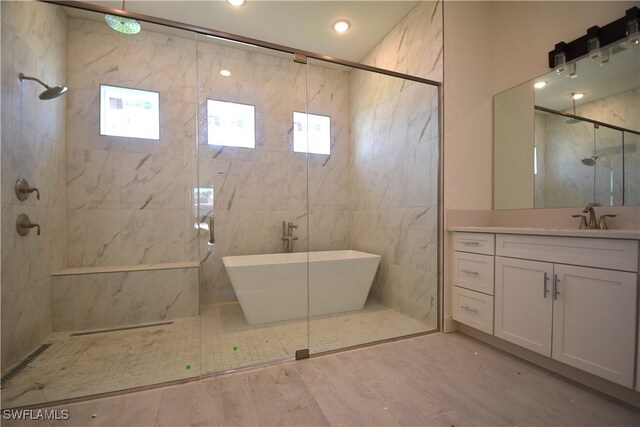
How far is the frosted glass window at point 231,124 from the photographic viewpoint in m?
2.79

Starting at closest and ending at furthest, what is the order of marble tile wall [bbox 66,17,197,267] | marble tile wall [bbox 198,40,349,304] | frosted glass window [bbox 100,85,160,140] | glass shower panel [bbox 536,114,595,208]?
1. glass shower panel [bbox 536,114,595,208]
2. marble tile wall [bbox 66,17,197,267]
3. frosted glass window [bbox 100,85,160,140]
4. marble tile wall [bbox 198,40,349,304]

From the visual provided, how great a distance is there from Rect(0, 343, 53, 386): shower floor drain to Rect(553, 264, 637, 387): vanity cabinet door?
3.15 meters

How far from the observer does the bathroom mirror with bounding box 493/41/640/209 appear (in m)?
1.68

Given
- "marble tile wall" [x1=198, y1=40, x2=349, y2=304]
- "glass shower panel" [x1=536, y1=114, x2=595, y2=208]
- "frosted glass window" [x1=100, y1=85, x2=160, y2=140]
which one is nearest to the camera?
"glass shower panel" [x1=536, y1=114, x2=595, y2=208]

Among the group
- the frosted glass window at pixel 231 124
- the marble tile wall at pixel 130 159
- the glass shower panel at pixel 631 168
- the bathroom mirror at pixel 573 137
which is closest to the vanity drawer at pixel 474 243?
the bathroom mirror at pixel 573 137

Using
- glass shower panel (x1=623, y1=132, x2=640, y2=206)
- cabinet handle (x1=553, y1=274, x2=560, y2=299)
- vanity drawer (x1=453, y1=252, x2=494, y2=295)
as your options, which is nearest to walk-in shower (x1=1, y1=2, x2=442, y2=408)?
vanity drawer (x1=453, y1=252, x2=494, y2=295)

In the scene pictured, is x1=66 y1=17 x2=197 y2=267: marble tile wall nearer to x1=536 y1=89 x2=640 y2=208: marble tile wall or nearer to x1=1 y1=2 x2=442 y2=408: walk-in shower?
x1=1 y1=2 x2=442 y2=408: walk-in shower

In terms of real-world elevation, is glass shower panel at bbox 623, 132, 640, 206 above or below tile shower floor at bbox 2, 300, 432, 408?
above

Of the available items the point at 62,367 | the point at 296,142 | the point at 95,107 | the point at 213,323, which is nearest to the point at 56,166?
the point at 95,107

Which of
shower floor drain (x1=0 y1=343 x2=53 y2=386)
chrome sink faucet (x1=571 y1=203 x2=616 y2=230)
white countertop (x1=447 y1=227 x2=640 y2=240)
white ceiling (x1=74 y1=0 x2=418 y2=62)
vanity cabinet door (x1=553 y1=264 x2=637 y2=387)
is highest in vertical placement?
white ceiling (x1=74 y1=0 x2=418 y2=62)

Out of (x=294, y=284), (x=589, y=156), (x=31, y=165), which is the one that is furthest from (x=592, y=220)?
(x=31, y=165)

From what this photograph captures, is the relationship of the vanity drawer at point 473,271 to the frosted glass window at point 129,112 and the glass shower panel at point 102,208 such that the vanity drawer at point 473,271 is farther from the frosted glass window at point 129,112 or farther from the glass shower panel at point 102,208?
the frosted glass window at point 129,112

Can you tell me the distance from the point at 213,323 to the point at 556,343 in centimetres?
247

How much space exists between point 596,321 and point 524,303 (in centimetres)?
35
